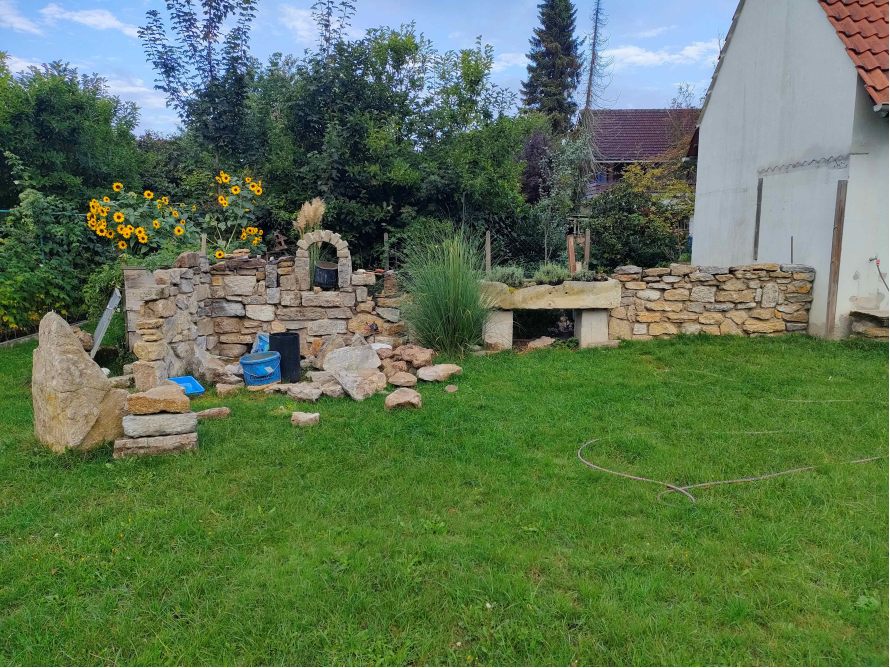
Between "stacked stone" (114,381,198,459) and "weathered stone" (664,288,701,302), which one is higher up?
"weathered stone" (664,288,701,302)

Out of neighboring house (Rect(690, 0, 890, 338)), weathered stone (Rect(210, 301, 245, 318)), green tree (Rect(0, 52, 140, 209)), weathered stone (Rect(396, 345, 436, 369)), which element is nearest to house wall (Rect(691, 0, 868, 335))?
neighboring house (Rect(690, 0, 890, 338))

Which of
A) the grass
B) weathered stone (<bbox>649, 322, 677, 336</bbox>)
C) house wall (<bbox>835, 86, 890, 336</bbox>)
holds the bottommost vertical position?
the grass

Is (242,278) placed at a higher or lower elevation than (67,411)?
higher

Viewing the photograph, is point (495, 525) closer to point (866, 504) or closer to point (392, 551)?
point (392, 551)

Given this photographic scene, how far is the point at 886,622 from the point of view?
4.02 ft

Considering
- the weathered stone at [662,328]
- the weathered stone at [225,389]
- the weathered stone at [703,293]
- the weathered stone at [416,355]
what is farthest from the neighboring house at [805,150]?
the weathered stone at [225,389]

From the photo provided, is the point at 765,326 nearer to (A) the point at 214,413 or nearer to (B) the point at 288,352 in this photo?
(B) the point at 288,352

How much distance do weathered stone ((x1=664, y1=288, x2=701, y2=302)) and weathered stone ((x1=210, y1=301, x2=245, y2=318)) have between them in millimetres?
5411

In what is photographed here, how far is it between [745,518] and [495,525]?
4.08 ft

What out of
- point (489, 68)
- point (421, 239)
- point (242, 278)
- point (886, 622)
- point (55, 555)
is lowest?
point (55, 555)

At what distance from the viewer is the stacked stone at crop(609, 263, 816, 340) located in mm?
6812

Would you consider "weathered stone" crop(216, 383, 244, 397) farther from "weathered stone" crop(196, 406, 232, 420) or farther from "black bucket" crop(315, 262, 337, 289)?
"black bucket" crop(315, 262, 337, 289)

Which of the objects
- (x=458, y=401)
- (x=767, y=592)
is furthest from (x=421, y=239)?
(x=767, y=592)

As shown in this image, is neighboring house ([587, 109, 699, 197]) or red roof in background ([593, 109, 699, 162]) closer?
neighboring house ([587, 109, 699, 197])
